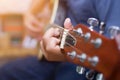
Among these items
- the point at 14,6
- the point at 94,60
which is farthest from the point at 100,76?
the point at 14,6

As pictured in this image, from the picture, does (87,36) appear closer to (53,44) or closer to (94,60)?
(94,60)

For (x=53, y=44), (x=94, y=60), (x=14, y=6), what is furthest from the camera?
(x=14, y=6)

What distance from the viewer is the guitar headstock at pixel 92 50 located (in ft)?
1.97

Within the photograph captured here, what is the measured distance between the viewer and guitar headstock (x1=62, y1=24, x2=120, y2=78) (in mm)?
599

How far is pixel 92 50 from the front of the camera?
0.65m

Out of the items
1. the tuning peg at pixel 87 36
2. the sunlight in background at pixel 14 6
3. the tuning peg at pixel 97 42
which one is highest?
the sunlight in background at pixel 14 6

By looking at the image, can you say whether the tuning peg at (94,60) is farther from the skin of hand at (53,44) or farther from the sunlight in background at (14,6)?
the sunlight in background at (14,6)

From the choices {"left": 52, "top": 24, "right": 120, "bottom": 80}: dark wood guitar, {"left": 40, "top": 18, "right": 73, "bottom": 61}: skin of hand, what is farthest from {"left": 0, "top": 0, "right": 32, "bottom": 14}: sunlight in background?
{"left": 52, "top": 24, "right": 120, "bottom": 80}: dark wood guitar

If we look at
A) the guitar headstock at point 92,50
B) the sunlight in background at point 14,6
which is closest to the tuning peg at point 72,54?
the guitar headstock at point 92,50

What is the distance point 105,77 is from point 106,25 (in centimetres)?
21

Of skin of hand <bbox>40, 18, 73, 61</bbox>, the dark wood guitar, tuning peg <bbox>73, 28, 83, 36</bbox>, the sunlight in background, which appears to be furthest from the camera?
the sunlight in background

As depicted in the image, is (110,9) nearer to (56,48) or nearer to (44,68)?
(56,48)

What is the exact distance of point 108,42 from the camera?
613 mm

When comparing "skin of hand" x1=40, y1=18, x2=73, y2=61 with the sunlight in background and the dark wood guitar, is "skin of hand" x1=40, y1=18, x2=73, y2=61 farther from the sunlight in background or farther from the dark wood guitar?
the sunlight in background
